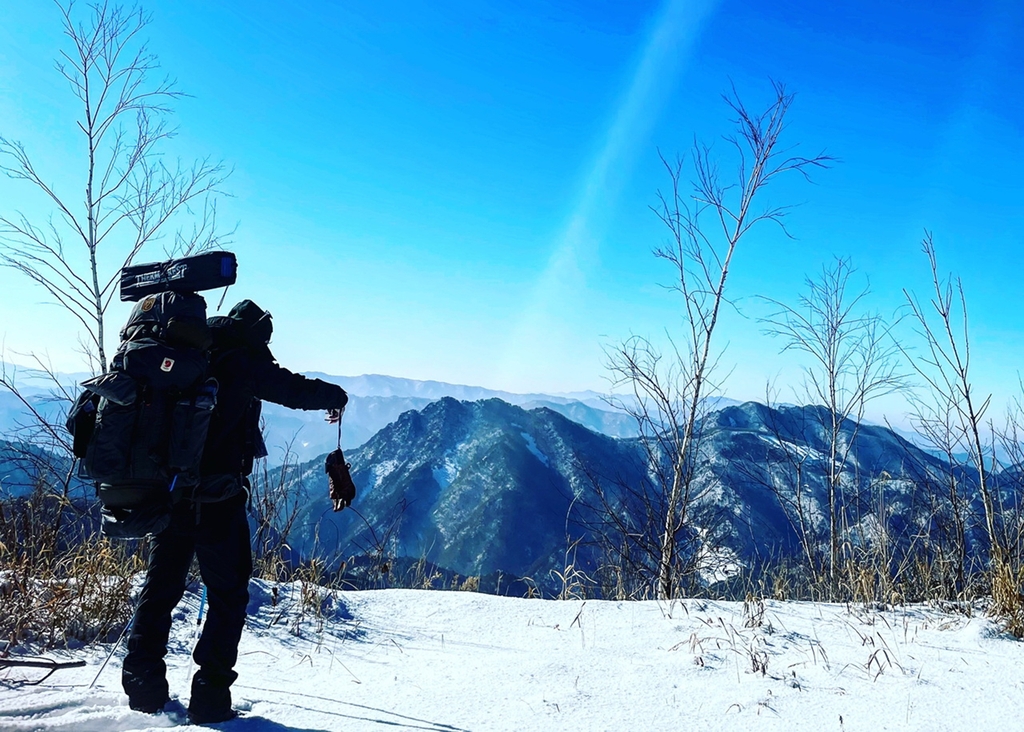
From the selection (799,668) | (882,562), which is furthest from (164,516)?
(882,562)

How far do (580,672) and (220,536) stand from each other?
1714mm

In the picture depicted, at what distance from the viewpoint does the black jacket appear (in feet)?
7.39

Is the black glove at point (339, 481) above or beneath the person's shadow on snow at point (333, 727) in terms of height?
above

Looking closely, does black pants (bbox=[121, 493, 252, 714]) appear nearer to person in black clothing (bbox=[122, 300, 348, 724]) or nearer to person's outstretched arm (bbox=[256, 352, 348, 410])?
person in black clothing (bbox=[122, 300, 348, 724])

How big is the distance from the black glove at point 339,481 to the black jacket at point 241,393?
0.35 metres

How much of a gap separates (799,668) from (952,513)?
4.27m

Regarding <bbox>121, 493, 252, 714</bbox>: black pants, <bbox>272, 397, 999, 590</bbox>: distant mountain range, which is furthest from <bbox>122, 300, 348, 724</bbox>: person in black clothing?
<bbox>272, 397, 999, 590</bbox>: distant mountain range

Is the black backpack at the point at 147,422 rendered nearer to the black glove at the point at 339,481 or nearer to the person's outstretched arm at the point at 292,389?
the person's outstretched arm at the point at 292,389

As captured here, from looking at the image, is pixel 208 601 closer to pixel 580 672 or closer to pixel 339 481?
pixel 339 481

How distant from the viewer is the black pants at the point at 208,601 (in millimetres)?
2102

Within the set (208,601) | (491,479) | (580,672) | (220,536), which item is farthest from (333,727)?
(491,479)

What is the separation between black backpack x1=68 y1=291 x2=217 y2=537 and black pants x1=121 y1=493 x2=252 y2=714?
0.15 m

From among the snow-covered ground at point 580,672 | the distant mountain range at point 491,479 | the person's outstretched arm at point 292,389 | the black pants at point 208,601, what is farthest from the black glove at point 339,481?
the distant mountain range at point 491,479

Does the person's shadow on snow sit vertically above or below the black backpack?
below
